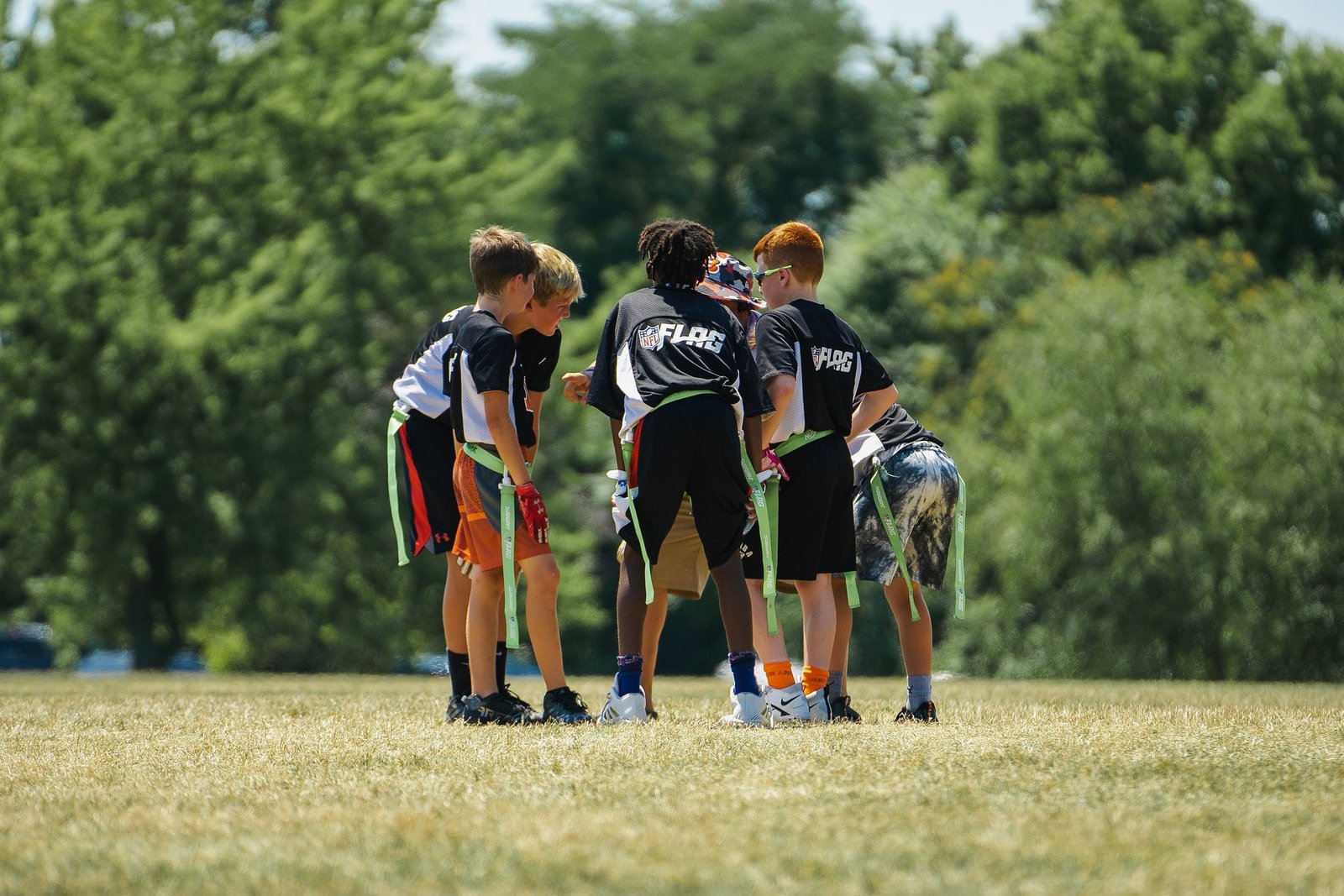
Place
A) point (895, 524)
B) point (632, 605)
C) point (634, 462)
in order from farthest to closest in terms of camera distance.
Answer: point (895, 524) < point (632, 605) < point (634, 462)

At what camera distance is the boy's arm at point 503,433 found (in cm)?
702

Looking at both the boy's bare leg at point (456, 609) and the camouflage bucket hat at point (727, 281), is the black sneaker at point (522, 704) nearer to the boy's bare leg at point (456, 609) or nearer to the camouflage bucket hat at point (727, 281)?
the boy's bare leg at point (456, 609)

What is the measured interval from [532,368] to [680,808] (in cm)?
325

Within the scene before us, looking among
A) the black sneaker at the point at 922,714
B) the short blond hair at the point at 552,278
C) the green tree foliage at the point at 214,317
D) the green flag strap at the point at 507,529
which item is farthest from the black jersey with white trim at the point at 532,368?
the green tree foliage at the point at 214,317

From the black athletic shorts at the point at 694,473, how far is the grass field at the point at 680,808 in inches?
31.0

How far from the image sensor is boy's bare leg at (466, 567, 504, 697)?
24.0ft

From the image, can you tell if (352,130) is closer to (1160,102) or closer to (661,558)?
(1160,102)

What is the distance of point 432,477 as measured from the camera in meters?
7.59

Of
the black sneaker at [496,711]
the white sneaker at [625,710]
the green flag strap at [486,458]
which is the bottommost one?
the black sneaker at [496,711]

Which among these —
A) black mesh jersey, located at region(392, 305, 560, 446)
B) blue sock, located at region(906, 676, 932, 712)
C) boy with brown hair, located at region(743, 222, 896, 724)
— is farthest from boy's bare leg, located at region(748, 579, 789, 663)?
black mesh jersey, located at region(392, 305, 560, 446)

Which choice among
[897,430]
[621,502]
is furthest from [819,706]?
[897,430]

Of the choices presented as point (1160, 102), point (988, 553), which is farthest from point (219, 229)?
point (1160, 102)

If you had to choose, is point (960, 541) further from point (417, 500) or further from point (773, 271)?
point (417, 500)

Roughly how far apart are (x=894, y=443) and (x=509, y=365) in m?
1.88
